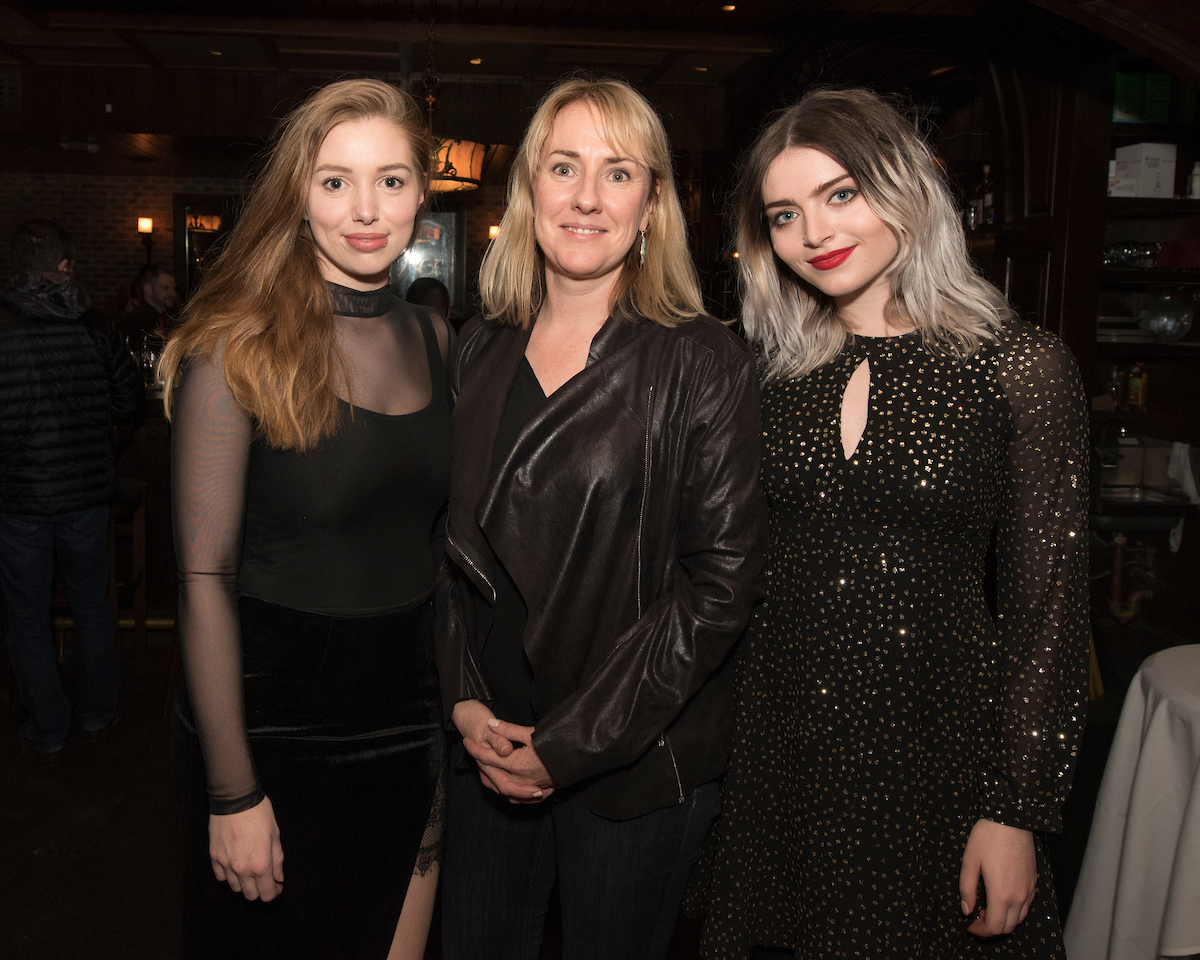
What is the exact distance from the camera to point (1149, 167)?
4207 millimetres

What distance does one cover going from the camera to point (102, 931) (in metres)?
2.42

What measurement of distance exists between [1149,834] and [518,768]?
131 centimetres

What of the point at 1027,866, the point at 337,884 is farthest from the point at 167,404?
the point at 1027,866

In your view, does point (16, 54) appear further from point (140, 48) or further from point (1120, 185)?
point (1120, 185)

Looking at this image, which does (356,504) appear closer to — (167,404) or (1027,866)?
(167,404)

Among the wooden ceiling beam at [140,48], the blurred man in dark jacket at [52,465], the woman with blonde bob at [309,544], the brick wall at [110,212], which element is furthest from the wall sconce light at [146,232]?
the woman with blonde bob at [309,544]

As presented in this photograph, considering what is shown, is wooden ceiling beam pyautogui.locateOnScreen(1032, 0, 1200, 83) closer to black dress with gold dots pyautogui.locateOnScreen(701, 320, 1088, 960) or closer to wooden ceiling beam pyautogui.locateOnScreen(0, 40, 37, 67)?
black dress with gold dots pyautogui.locateOnScreen(701, 320, 1088, 960)

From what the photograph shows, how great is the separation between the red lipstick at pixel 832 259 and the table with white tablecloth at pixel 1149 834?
113 centimetres

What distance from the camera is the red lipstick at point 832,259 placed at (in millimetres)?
1389

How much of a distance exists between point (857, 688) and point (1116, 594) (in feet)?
13.1

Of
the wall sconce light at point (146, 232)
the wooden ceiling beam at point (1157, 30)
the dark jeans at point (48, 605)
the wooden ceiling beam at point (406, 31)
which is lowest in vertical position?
the dark jeans at point (48, 605)

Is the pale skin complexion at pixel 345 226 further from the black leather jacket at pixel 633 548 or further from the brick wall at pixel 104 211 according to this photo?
the brick wall at pixel 104 211

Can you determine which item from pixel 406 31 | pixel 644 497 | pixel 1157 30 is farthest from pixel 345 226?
pixel 406 31

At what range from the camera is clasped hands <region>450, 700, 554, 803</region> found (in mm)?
1314
